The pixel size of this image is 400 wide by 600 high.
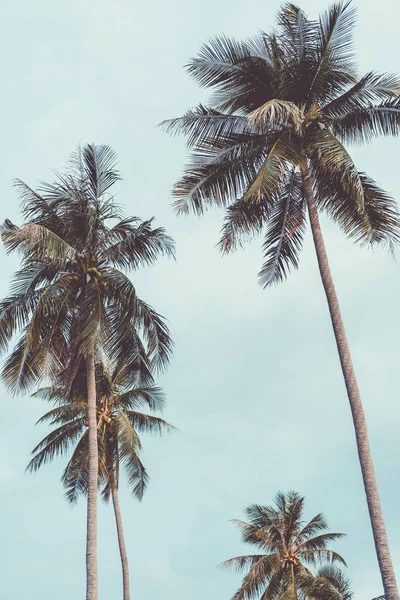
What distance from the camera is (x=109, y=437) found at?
3008 cm

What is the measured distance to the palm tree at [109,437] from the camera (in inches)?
1162

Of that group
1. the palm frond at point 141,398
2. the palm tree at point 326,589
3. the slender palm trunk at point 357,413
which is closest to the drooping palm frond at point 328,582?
the palm tree at point 326,589

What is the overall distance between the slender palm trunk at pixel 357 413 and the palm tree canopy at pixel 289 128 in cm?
89

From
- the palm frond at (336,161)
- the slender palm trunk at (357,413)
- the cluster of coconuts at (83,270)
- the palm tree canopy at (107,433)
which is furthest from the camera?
the palm tree canopy at (107,433)

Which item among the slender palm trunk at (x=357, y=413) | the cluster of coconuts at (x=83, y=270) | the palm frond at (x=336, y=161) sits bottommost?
the slender palm trunk at (x=357, y=413)

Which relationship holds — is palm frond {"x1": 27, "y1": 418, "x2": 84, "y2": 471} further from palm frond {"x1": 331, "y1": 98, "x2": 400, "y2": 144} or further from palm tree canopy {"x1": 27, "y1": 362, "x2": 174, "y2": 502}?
palm frond {"x1": 331, "y1": 98, "x2": 400, "y2": 144}

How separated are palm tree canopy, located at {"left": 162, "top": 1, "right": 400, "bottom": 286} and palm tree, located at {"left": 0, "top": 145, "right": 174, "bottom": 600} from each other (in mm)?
3444

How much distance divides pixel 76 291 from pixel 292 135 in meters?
7.07

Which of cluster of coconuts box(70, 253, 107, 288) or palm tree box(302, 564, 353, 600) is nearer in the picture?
cluster of coconuts box(70, 253, 107, 288)

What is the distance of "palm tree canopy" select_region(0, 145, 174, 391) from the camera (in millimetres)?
19828

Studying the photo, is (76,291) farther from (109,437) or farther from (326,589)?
(326,589)

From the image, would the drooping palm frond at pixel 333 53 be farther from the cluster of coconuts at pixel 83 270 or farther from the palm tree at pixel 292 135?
the cluster of coconuts at pixel 83 270

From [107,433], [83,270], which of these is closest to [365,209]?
[83,270]

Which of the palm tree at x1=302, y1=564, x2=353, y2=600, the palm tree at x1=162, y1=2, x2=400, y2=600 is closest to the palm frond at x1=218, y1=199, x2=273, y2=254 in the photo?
the palm tree at x1=162, y1=2, x2=400, y2=600
